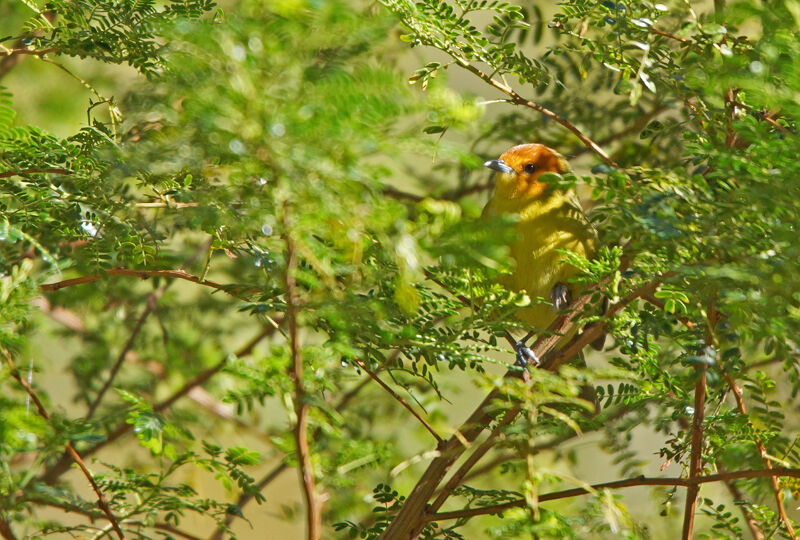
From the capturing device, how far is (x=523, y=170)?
2.21 metres

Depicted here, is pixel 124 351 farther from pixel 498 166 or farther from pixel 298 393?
pixel 298 393

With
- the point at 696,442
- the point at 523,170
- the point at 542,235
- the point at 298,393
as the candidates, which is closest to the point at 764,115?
the point at 696,442

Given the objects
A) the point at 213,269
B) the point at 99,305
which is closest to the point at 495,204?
the point at 213,269

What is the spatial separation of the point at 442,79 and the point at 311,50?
→ 0.24 m

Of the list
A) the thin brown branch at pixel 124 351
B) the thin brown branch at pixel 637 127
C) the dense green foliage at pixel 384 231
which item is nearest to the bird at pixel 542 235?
the thin brown branch at pixel 637 127

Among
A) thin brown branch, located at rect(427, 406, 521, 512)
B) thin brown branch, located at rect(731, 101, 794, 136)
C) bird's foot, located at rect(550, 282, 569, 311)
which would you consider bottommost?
bird's foot, located at rect(550, 282, 569, 311)

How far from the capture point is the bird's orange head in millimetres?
2182

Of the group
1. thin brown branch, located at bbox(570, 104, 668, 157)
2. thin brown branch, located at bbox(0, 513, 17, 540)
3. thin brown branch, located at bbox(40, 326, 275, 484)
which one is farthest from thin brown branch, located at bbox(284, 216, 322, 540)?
thin brown branch, located at bbox(570, 104, 668, 157)

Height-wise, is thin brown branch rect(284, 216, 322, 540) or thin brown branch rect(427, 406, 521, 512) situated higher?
thin brown branch rect(284, 216, 322, 540)

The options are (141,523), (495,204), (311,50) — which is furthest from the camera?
(495,204)

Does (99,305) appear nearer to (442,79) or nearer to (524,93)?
(442,79)

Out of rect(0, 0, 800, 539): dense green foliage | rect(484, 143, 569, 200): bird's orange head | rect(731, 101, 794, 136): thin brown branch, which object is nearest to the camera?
rect(0, 0, 800, 539): dense green foliage

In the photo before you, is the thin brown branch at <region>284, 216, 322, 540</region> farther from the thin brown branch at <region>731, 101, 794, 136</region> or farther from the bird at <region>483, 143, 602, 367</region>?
the bird at <region>483, 143, 602, 367</region>

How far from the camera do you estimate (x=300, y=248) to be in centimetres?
75
